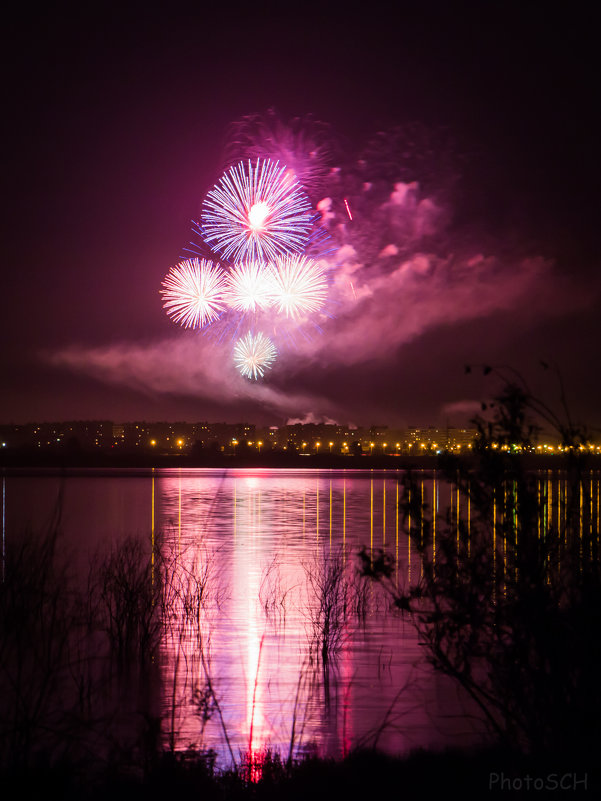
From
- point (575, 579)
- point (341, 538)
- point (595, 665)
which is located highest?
point (575, 579)

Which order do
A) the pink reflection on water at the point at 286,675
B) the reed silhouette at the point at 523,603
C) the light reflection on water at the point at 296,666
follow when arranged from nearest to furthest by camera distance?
1. the reed silhouette at the point at 523,603
2. the light reflection on water at the point at 296,666
3. the pink reflection on water at the point at 286,675

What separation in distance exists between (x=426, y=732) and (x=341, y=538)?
1403 inches

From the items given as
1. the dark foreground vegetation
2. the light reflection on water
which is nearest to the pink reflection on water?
the light reflection on water

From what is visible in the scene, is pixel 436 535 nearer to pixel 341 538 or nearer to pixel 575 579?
pixel 575 579

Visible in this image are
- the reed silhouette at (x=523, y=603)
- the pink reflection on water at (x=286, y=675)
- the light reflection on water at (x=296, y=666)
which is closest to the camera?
the reed silhouette at (x=523, y=603)

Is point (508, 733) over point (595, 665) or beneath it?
beneath

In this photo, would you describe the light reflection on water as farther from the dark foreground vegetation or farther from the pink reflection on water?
the dark foreground vegetation

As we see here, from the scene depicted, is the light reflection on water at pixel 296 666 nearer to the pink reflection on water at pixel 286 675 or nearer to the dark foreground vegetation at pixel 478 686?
the pink reflection on water at pixel 286 675

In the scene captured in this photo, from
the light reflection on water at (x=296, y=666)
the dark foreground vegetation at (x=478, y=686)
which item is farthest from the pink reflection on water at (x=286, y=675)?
the dark foreground vegetation at (x=478, y=686)

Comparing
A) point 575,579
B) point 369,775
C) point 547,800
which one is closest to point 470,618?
point 575,579

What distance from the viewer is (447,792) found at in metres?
8.32

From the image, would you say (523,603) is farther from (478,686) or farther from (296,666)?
(296,666)

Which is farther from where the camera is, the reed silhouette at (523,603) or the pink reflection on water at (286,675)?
the pink reflection on water at (286,675)

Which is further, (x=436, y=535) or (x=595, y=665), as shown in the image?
(x=436, y=535)
